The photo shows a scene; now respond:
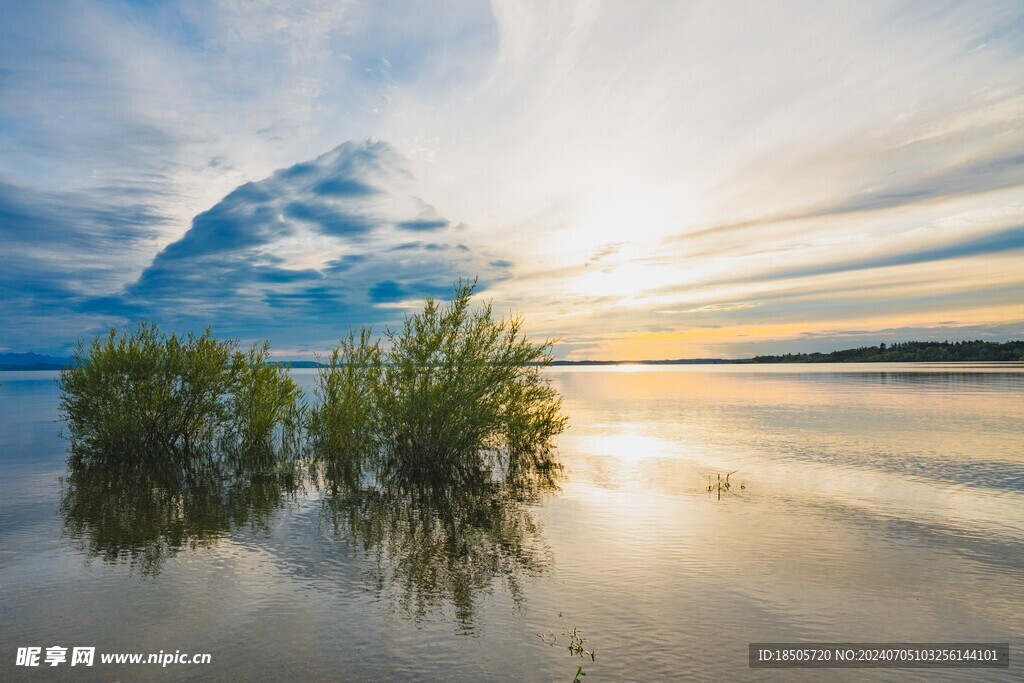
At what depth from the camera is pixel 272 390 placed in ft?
102

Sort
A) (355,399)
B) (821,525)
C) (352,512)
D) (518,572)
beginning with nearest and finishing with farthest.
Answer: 1. (518,572)
2. (821,525)
3. (352,512)
4. (355,399)

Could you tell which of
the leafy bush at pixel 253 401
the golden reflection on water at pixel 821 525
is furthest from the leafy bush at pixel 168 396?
the golden reflection on water at pixel 821 525

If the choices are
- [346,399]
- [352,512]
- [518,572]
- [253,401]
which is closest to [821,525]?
[518,572]

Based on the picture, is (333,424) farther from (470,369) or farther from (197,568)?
(197,568)

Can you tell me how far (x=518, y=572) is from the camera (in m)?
13.0

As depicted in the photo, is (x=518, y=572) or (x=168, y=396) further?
(x=168, y=396)

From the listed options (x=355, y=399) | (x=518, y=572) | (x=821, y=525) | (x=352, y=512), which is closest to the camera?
(x=518, y=572)

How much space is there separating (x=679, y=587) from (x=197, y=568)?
10.7 m

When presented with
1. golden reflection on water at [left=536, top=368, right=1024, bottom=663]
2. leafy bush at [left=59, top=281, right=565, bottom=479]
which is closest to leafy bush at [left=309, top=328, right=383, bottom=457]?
leafy bush at [left=59, top=281, right=565, bottom=479]

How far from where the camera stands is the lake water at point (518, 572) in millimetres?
9289

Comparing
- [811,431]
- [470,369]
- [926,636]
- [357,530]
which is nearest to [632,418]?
[811,431]

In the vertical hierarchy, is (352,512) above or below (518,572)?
above

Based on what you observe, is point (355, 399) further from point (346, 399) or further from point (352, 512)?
point (352, 512)

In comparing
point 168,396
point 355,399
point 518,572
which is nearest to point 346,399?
point 355,399
